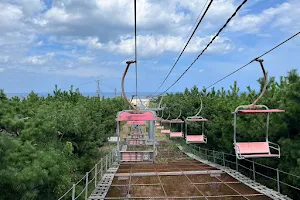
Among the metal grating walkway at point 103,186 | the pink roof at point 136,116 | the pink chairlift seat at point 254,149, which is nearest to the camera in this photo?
the metal grating walkway at point 103,186

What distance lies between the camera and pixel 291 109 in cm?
980

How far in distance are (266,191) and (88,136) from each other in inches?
414

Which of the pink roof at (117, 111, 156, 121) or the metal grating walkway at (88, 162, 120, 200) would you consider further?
the pink roof at (117, 111, 156, 121)

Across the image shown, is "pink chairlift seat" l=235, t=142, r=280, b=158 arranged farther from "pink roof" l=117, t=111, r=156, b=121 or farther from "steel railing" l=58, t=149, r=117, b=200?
"steel railing" l=58, t=149, r=117, b=200

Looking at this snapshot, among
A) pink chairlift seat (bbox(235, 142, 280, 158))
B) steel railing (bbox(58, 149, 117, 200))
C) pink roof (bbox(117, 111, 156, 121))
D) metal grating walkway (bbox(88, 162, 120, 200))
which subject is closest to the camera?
steel railing (bbox(58, 149, 117, 200))

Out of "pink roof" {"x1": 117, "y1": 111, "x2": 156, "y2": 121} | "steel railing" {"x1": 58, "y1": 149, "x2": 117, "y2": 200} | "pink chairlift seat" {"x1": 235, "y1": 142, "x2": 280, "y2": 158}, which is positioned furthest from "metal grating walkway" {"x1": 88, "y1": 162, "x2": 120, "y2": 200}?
"pink chairlift seat" {"x1": 235, "y1": 142, "x2": 280, "y2": 158}

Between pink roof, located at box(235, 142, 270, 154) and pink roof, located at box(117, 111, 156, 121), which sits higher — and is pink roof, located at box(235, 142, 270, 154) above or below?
below

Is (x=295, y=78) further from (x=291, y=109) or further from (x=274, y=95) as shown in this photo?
(x=274, y=95)

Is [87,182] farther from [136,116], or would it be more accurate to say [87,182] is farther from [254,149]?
[254,149]

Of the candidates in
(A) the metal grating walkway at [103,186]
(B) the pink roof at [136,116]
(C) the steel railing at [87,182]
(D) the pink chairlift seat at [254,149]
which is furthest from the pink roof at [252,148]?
(C) the steel railing at [87,182]

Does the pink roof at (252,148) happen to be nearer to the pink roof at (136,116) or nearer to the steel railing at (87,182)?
the pink roof at (136,116)

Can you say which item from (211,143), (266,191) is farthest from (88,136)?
(266,191)

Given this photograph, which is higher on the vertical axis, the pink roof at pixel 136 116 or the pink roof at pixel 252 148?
the pink roof at pixel 136 116

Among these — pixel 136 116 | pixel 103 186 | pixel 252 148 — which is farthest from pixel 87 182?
pixel 252 148
